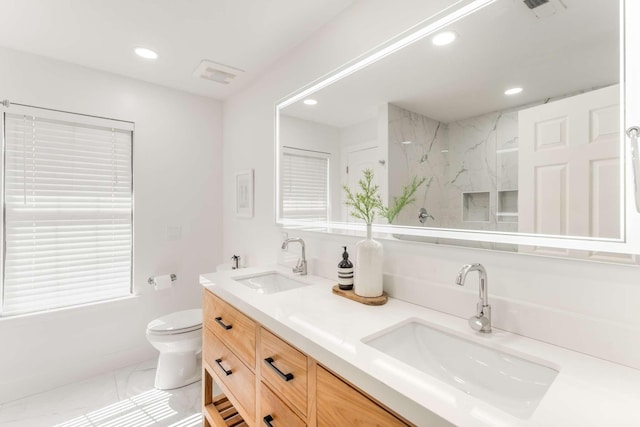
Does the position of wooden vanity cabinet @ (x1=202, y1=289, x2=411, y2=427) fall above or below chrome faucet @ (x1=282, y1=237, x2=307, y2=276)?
below

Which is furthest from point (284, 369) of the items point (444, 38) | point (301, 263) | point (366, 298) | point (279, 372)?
point (444, 38)

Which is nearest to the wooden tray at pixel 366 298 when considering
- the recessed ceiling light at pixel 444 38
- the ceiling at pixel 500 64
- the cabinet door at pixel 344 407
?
the cabinet door at pixel 344 407

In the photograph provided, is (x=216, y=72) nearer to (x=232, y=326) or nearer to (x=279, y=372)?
(x=232, y=326)

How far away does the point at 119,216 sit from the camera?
2379 millimetres

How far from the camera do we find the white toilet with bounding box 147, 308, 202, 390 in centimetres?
200

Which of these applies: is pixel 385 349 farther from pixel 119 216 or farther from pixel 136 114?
pixel 136 114

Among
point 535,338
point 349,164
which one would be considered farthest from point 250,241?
point 535,338

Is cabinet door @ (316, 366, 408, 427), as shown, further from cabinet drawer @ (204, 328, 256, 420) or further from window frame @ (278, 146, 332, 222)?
window frame @ (278, 146, 332, 222)

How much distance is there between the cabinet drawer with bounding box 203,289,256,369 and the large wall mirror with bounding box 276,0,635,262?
733 millimetres

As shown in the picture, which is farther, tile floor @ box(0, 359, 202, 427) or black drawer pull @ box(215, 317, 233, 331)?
tile floor @ box(0, 359, 202, 427)

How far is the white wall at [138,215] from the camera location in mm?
2004

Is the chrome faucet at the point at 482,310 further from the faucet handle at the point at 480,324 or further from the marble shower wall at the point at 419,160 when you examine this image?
the marble shower wall at the point at 419,160

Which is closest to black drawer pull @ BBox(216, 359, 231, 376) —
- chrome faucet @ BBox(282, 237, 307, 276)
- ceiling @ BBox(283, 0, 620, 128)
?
chrome faucet @ BBox(282, 237, 307, 276)

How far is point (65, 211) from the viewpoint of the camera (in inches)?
85.4
